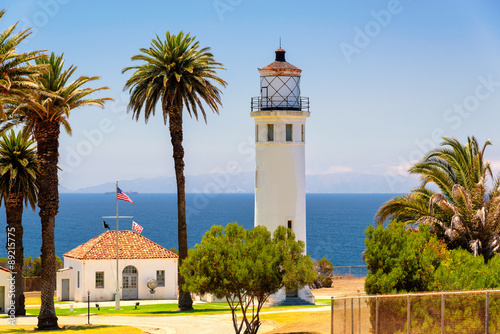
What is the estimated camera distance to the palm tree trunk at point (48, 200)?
3688 cm

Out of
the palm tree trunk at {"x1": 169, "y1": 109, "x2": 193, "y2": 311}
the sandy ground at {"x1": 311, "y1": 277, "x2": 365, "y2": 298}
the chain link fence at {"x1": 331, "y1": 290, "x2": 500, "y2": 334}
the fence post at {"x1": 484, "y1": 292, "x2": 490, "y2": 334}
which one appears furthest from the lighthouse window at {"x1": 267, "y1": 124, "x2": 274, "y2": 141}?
the fence post at {"x1": 484, "y1": 292, "x2": 490, "y2": 334}

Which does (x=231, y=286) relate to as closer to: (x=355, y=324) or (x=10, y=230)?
(x=355, y=324)

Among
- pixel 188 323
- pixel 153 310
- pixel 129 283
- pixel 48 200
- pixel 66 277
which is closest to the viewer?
pixel 48 200

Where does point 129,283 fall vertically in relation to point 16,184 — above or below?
below

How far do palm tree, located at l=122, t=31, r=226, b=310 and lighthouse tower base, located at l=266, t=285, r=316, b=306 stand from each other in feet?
17.8

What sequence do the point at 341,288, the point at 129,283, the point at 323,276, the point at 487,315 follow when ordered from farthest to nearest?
the point at 323,276, the point at 341,288, the point at 129,283, the point at 487,315

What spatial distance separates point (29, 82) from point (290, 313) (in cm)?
1919

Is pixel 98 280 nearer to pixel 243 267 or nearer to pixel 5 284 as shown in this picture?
pixel 5 284

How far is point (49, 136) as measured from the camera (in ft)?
121

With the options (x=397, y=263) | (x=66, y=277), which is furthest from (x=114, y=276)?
(x=397, y=263)

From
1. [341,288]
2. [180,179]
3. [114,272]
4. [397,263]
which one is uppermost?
[180,179]

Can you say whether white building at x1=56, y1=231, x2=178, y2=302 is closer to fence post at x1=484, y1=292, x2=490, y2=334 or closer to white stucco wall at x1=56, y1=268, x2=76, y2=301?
white stucco wall at x1=56, y1=268, x2=76, y2=301

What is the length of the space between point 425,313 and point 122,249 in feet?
127

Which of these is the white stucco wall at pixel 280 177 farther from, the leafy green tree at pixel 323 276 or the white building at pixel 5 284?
the white building at pixel 5 284
